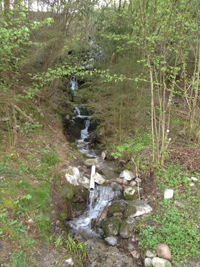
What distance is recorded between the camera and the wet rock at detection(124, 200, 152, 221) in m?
4.71

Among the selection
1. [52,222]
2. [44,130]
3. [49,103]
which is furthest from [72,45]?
[52,222]

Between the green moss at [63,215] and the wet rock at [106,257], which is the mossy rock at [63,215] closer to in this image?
the green moss at [63,215]

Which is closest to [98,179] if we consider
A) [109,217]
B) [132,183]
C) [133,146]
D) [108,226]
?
[132,183]

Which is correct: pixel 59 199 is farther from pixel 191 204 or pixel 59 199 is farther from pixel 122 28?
pixel 122 28

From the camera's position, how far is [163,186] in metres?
5.18

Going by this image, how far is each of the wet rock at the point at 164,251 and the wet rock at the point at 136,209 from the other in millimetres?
929

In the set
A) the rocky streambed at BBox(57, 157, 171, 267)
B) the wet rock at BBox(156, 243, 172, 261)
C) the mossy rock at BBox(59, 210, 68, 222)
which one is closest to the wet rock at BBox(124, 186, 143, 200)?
the rocky streambed at BBox(57, 157, 171, 267)

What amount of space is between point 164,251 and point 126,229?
1062 mm

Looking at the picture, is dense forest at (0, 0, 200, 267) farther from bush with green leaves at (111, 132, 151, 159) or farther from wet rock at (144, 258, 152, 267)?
wet rock at (144, 258, 152, 267)

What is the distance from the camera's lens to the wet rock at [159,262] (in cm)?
359

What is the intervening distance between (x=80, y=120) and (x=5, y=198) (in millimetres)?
7451

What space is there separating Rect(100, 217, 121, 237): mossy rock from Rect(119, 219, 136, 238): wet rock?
0.15 metres

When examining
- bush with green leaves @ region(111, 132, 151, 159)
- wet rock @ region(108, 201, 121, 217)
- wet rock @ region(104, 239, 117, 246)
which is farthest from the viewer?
bush with green leaves @ region(111, 132, 151, 159)

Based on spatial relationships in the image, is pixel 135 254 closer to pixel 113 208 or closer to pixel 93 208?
pixel 113 208
